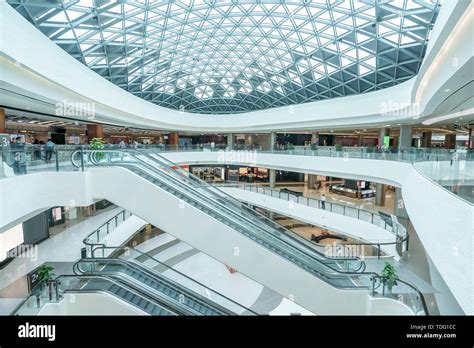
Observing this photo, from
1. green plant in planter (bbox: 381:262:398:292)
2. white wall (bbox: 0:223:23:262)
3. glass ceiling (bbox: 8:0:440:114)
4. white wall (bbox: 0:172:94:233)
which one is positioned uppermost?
glass ceiling (bbox: 8:0:440:114)

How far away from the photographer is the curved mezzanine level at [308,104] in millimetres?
7516

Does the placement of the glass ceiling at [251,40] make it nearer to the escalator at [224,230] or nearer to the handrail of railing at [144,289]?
the escalator at [224,230]

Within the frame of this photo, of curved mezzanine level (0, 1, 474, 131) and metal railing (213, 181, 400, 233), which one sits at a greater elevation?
curved mezzanine level (0, 1, 474, 131)

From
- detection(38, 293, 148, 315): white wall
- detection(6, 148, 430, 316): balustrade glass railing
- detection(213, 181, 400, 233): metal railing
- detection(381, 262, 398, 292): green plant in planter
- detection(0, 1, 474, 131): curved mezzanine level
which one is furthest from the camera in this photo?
detection(213, 181, 400, 233): metal railing

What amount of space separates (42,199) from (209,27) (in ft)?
67.8

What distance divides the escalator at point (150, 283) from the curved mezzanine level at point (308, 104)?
7.51 meters

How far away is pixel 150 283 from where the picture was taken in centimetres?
977

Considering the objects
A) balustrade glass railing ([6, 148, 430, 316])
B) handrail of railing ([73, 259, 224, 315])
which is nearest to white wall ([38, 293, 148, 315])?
handrail of railing ([73, 259, 224, 315])

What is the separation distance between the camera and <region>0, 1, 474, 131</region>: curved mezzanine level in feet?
24.7

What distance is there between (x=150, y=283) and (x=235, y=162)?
25320 mm

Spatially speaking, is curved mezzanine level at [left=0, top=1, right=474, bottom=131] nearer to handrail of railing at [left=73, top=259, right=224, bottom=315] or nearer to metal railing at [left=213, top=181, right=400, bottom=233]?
metal railing at [left=213, top=181, right=400, bottom=233]

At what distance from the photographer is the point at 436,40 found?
736 centimetres

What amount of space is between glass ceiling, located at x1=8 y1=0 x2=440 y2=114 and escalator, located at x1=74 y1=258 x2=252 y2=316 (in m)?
14.9
